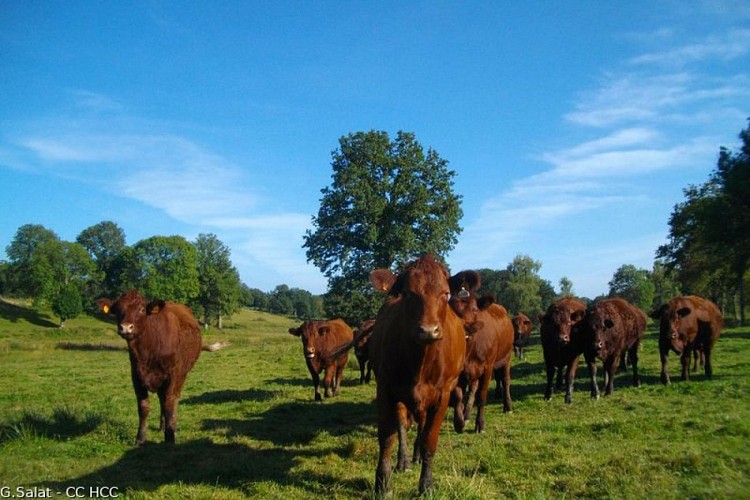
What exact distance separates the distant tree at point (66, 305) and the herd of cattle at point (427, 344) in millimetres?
57139

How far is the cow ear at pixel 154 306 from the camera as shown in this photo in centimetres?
852

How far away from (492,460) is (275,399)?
7772mm

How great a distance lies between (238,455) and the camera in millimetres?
7379

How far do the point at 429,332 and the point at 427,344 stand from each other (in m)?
0.48

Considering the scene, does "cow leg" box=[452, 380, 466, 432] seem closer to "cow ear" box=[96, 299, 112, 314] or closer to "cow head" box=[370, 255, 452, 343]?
"cow head" box=[370, 255, 452, 343]

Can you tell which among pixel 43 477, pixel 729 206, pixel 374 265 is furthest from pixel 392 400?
pixel 374 265

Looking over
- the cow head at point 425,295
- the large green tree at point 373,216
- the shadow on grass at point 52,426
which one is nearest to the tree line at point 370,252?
the large green tree at point 373,216

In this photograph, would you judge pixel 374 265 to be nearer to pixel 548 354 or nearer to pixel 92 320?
pixel 548 354

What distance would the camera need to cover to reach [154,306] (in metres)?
8.59

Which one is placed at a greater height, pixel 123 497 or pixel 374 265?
pixel 374 265

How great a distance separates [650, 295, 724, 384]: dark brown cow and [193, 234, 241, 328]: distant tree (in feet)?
214

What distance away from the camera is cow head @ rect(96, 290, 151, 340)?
805 centimetres

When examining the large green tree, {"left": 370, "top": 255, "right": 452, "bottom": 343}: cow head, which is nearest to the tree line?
the large green tree

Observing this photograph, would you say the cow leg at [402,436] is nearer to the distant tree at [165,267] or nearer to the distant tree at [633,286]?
the distant tree at [165,267]
